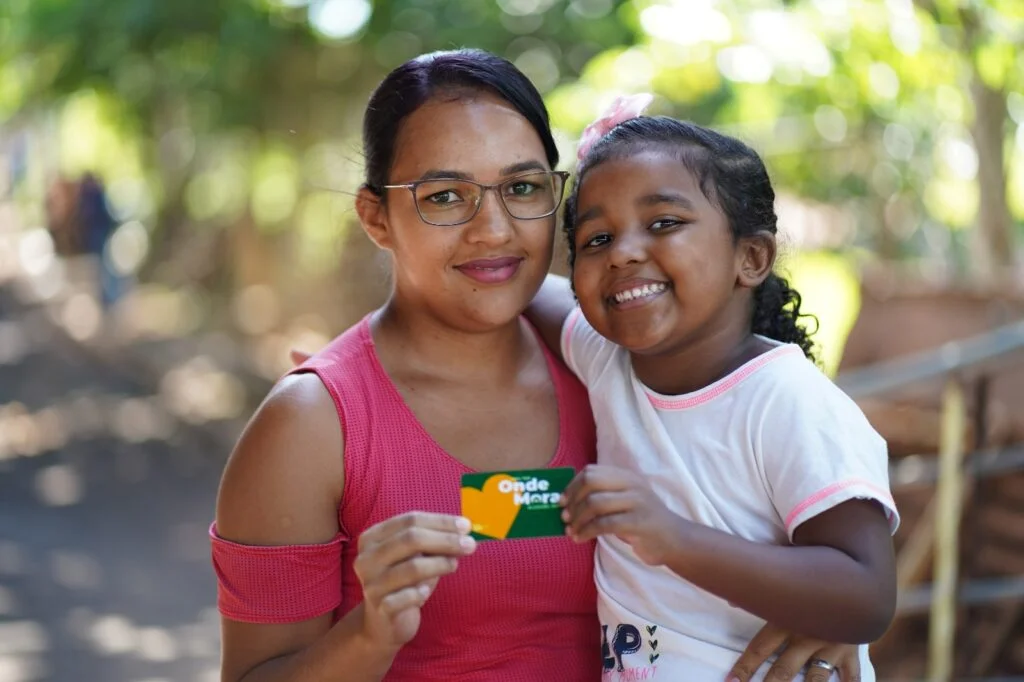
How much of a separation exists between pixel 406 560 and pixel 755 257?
3.10 feet

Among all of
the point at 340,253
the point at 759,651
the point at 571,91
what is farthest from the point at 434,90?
the point at 340,253

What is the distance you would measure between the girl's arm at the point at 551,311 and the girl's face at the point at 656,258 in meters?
0.38

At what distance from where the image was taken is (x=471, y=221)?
7.23 feet

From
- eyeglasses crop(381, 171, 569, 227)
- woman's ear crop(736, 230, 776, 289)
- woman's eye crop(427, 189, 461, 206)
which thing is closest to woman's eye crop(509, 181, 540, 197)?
eyeglasses crop(381, 171, 569, 227)

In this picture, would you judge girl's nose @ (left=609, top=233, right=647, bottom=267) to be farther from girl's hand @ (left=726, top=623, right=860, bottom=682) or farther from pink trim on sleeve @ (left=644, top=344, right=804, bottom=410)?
girl's hand @ (left=726, top=623, right=860, bottom=682)

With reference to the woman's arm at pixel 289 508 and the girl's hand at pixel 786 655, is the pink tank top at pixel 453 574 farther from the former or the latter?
the girl's hand at pixel 786 655

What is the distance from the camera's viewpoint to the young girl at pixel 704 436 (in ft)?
6.11

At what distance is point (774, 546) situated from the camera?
1.89m

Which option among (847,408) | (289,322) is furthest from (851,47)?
(289,322)

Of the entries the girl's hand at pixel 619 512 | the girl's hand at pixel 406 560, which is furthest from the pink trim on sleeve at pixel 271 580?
the girl's hand at pixel 619 512

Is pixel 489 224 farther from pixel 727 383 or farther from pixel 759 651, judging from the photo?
pixel 759 651

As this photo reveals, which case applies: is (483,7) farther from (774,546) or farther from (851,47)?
(774,546)

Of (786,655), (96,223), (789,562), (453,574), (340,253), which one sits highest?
(96,223)

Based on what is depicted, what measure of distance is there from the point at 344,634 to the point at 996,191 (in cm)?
455
